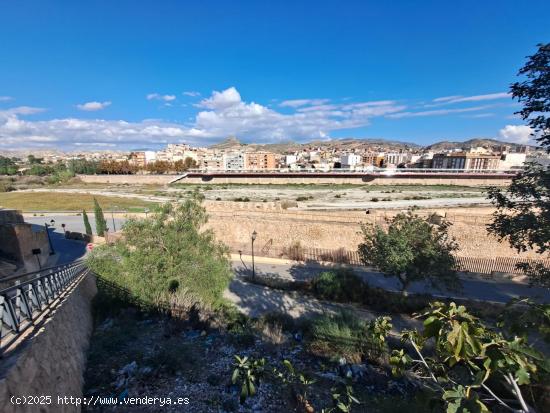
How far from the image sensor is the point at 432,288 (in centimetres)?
1520

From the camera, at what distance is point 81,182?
7388 cm

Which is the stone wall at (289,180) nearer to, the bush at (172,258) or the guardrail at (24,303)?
the bush at (172,258)

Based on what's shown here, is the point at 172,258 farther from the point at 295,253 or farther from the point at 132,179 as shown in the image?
the point at 132,179

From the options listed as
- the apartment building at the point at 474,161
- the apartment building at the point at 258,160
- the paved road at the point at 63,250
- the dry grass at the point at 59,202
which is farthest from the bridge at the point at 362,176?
the apartment building at the point at 258,160

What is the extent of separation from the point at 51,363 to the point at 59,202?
51.0 m

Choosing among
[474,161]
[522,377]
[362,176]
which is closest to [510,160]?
[474,161]

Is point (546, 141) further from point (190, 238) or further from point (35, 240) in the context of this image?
point (35, 240)

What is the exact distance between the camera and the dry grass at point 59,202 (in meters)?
40.8

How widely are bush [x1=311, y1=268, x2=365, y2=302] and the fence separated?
4384mm

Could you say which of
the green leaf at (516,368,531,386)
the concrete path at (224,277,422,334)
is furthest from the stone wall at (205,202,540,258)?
the green leaf at (516,368,531,386)

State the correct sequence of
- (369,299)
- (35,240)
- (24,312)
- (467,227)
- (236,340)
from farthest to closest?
(467,227)
(35,240)
(369,299)
(236,340)
(24,312)

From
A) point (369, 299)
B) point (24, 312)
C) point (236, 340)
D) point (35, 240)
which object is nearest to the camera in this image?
point (24, 312)

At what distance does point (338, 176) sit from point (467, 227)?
50177 millimetres

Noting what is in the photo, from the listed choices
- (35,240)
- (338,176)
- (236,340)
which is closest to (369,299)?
(236,340)
